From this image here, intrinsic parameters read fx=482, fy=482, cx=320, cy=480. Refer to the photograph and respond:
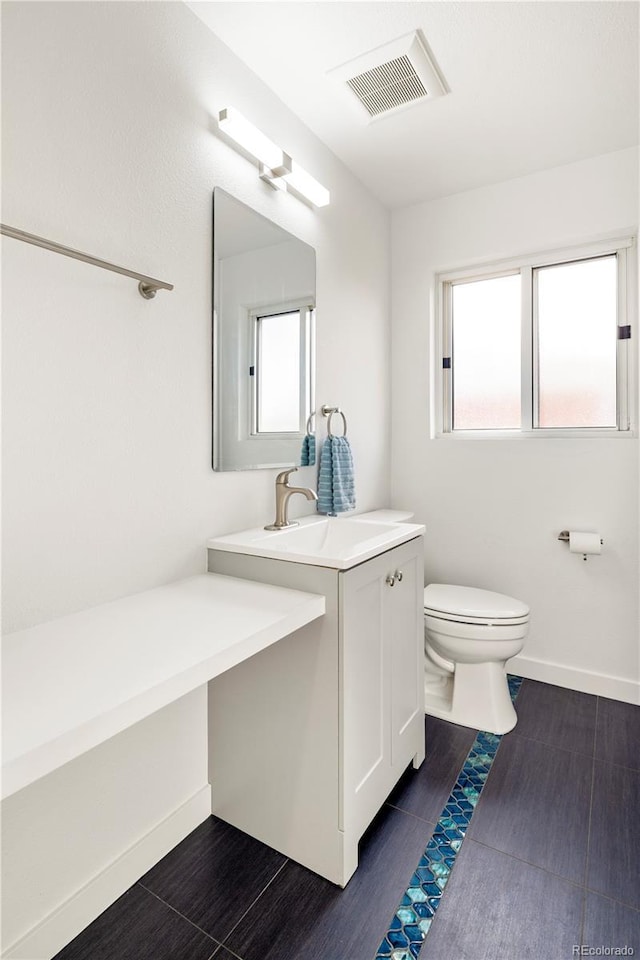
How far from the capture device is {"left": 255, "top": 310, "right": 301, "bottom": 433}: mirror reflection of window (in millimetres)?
1716

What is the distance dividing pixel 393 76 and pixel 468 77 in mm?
268

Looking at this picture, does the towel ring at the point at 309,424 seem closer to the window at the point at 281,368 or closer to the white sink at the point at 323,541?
the window at the point at 281,368

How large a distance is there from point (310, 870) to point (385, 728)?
40cm

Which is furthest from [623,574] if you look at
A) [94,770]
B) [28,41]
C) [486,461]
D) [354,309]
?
[28,41]

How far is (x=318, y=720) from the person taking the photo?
Result: 4.11ft

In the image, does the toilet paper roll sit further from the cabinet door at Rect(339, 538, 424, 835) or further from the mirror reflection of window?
the mirror reflection of window

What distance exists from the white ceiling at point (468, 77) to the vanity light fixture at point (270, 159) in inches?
8.7

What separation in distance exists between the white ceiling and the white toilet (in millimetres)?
1922

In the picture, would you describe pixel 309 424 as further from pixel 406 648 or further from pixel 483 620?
pixel 483 620

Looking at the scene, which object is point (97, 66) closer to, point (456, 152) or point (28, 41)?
point (28, 41)

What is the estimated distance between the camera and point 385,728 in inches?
57.0

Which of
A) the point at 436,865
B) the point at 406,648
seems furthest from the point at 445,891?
the point at 406,648

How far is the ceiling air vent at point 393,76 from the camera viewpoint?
156cm

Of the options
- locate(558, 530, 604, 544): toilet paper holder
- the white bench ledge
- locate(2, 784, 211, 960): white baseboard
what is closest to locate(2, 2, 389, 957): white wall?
locate(2, 784, 211, 960): white baseboard
